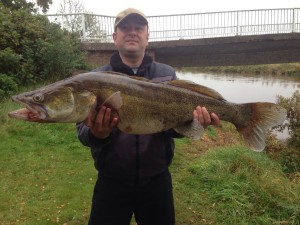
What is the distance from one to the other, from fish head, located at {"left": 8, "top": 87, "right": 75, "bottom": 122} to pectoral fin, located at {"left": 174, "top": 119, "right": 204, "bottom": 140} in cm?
97

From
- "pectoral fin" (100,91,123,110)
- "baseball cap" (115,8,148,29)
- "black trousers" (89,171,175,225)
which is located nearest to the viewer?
"pectoral fin" (100,91,123,110)

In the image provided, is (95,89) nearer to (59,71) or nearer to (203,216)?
(203,216)

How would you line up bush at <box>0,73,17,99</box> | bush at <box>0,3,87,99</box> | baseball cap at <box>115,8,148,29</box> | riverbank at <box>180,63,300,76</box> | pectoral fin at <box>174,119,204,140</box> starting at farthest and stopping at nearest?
riverbank at <box>180,63,300,76</box> < bush at <box>0,3,87,99</box> < bush at <box>0,73,17,99</box> < baseball cap at <box>115,8,148,29</box> < pectoral fin at <box>174,119,204,140</box>

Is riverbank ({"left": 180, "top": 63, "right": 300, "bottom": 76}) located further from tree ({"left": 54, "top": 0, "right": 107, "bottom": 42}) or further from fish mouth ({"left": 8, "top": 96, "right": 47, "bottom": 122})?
fish mouth ({"left": 8, "top": 96, "right": 47, "bottom": 122})

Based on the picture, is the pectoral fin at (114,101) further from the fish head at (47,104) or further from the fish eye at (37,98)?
the fish eye at (37,98)

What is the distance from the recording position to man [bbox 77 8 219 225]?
299 cm

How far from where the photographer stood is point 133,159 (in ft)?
9.84

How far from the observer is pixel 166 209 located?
3.19 m

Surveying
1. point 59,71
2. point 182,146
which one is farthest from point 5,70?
point 182,146

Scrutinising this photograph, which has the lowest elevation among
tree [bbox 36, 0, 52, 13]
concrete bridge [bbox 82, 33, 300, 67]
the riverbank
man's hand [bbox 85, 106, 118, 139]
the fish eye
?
man's hand [bbox 85, 106, 118, 139]

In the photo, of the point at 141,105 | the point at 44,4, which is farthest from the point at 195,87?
the point at 44,4

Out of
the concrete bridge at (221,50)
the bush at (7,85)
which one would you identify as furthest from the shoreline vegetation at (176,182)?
the concrete bridge at (221,50)

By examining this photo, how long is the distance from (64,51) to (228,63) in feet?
25.2

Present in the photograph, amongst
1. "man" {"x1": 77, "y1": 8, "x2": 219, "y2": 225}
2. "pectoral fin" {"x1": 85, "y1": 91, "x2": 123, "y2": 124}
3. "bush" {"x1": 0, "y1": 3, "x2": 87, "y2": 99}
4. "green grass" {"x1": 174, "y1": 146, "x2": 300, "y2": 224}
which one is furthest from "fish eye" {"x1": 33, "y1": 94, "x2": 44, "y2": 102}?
"bush" {"x1": 0, "y1": 3, "x2": 87, "y2": 99}
